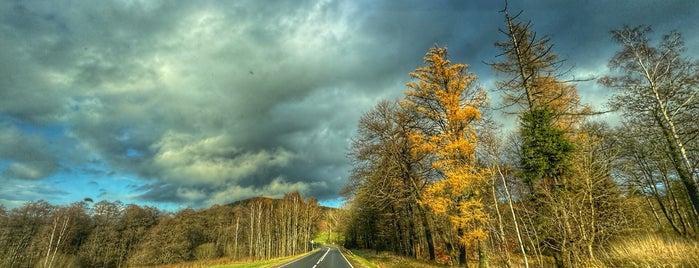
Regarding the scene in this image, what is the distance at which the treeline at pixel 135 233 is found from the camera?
52125 mm

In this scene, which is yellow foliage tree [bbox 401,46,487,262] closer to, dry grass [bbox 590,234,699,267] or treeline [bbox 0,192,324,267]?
dry grass [bbox 590,234,699,267]

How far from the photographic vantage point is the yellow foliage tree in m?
12.5

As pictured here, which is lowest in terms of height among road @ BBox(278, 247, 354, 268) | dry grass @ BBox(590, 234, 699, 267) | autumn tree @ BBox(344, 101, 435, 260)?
road @ BBox(278, 247, 354, 268)

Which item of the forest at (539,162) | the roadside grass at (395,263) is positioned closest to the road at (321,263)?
the roadside grass at (395,263)

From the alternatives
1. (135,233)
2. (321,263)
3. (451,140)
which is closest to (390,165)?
(451,140)

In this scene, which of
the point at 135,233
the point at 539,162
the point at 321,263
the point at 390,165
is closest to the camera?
the point at 539,162

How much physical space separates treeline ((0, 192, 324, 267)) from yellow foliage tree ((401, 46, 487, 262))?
43.1 m

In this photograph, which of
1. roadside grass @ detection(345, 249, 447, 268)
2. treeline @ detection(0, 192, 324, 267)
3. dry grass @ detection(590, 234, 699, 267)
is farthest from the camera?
treeline @ detection(0, 192, 324, 267)

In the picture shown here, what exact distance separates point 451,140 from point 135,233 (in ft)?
264

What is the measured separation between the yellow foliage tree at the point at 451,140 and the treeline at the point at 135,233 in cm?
4313

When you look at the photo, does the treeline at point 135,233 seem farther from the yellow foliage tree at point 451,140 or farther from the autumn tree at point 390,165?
the yellow foliage tree at point 451,140

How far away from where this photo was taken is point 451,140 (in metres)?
13.8

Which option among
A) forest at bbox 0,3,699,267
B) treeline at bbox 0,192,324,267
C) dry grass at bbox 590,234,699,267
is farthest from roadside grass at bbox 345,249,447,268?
treeline at bbox 0,192,324,267

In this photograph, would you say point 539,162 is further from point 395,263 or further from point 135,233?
point 135,233
